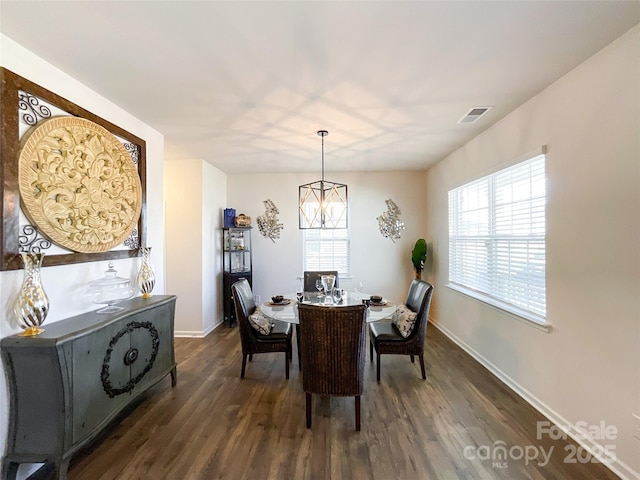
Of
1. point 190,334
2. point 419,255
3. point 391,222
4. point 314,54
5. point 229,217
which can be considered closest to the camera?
point 314,54

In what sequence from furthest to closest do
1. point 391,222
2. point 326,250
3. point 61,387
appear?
point 326,250, point 391,222, point 61,387

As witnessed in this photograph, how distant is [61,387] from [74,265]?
3.02 feet

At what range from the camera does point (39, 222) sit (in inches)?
77.4

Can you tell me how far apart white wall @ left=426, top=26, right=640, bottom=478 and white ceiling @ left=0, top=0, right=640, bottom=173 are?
0.86 ft

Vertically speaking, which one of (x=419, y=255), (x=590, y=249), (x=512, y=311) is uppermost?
(x=590, y=249)

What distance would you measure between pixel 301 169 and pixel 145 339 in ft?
12.0

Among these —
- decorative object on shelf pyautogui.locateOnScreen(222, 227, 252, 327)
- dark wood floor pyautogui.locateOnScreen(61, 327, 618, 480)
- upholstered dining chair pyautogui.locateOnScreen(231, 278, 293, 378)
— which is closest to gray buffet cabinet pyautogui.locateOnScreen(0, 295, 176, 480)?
dark wood floor pyautogui.locateOnScreen(61, 327, 618, 480)

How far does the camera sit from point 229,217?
523cm

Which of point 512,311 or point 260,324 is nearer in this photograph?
point 512,311

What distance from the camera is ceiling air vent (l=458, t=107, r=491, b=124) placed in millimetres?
2826

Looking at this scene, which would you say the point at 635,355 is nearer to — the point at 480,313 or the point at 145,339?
the point at 480,313

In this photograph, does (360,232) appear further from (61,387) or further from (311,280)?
(61,387)

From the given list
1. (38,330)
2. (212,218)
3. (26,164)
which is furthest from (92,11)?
(212,218)

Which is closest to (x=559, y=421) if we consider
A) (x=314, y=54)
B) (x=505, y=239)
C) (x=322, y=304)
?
(x=505, y=239)
